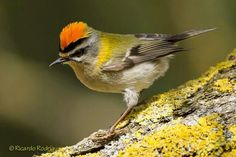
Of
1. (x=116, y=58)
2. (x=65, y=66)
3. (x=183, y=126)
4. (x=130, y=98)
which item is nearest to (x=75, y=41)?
(x=116, y=58)

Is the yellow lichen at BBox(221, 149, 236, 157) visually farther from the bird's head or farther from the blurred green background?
the blurred green background

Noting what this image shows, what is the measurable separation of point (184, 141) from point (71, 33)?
147 centimetres

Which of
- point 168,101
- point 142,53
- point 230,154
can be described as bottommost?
point 230,154

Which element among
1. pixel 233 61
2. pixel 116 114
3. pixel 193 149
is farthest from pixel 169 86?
pixel 193 149

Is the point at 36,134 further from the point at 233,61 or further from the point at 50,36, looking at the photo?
the point at 233,61

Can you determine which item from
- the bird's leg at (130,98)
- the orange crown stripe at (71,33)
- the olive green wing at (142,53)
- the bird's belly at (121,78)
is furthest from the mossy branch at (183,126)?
the orange crown stripe at (71,33)

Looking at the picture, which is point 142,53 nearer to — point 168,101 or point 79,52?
point 79,52

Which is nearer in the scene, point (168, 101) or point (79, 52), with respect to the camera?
point (168, 101)

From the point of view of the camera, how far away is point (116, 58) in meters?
4.09

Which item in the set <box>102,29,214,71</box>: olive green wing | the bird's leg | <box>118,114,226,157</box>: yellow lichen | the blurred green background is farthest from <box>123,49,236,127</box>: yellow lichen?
the blurred green background

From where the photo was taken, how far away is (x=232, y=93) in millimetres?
2990

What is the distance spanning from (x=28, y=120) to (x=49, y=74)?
28.1 inches

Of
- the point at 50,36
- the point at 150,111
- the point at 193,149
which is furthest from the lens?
the point at 50,36

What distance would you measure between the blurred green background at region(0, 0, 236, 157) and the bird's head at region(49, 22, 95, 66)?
5.64ft
